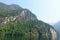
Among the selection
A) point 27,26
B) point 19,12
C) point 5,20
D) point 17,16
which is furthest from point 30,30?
point 19,12

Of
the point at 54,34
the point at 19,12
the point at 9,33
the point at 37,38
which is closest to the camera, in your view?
the point at 9,33

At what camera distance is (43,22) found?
119125mm

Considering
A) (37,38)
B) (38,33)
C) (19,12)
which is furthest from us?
(19,12)

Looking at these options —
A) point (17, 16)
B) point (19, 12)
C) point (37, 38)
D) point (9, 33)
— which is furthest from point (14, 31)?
point (19, 12)

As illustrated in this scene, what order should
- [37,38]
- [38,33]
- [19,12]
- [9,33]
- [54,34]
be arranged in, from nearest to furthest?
[9,33] < [37,38] < [38,33] < [54,34] < [19,12]

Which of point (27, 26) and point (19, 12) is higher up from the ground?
point (19, 12)

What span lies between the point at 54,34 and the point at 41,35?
17.1 meters

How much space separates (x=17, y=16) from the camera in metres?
114

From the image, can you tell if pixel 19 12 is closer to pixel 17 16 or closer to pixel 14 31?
pixel 17 16

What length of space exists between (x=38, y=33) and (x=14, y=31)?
71.2 feet

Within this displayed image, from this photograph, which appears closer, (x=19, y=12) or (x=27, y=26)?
(x=27, y=26)

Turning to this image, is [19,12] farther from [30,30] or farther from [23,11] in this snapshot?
[30,30]

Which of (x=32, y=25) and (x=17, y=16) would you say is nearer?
(x=32, y=25)

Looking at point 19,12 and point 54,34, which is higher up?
point 19,12
